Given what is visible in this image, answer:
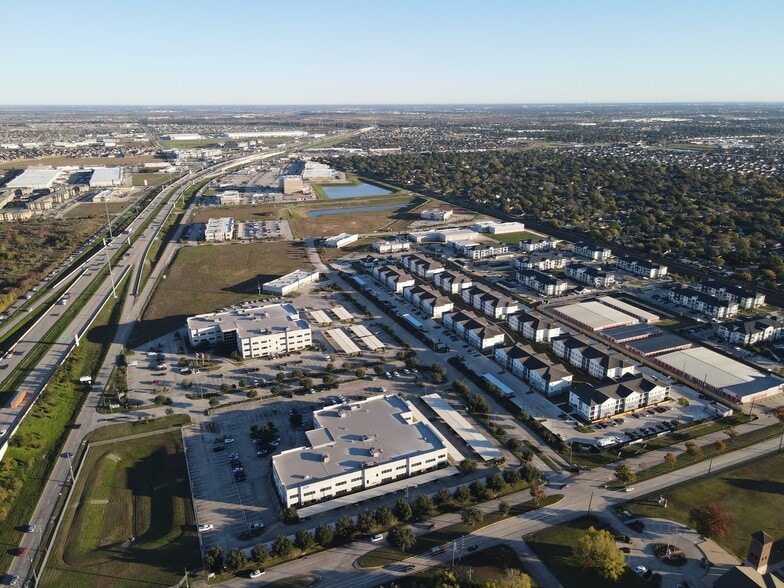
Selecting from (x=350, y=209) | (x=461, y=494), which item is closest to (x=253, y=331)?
(x=461, y=494)

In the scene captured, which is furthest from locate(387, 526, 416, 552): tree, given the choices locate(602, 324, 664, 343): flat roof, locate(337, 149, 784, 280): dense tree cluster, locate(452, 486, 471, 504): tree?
locate(337, 149, 784, 280): dense tree cluster

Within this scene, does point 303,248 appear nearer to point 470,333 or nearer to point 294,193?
point 470,333

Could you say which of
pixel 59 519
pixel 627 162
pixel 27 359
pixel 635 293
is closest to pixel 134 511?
pixel 59 519

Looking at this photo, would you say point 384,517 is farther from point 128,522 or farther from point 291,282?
point 291,282

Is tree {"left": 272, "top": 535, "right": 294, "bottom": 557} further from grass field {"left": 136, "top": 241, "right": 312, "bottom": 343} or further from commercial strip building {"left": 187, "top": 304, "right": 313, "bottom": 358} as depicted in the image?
grass field {"left": 136, "top": 241, "right": 312, "bottom": 343}

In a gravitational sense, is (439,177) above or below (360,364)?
above

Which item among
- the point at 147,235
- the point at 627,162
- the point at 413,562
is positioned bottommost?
the point at 413,562
